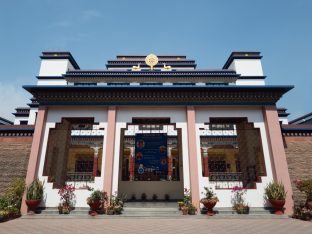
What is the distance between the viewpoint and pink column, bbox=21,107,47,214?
11.3m

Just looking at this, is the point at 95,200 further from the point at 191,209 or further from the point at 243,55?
the point at 243,55

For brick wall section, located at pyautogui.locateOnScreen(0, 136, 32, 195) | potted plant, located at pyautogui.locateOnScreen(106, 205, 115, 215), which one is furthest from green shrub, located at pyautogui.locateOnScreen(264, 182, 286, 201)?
brick wall section, located at pyautogui.locateOnScreen(0, 136, 32, 195)

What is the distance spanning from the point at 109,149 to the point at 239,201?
7.21m

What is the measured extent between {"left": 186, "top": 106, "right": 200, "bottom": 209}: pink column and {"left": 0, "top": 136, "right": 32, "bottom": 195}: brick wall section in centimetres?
954

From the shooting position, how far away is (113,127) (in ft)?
40.2

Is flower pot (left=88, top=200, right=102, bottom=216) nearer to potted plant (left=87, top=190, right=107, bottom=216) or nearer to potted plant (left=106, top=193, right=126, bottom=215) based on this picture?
potted plant (left=87, top=190, right=107, bottom=216)

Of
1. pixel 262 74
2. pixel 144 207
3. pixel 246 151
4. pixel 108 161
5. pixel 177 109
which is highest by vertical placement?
pixel 262 74

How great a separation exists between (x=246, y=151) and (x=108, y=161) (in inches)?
342

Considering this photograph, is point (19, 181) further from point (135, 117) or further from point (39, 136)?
point (135, 117)

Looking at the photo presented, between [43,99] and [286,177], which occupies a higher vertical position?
[43,99]

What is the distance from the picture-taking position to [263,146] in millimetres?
12227

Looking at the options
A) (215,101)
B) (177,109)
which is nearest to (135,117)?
(177,109)

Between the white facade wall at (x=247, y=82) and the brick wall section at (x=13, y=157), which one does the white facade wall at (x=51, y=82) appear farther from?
the white facade wall at (x=247, y=82)

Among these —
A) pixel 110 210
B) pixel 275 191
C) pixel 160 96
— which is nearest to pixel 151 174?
pixel 110 210
